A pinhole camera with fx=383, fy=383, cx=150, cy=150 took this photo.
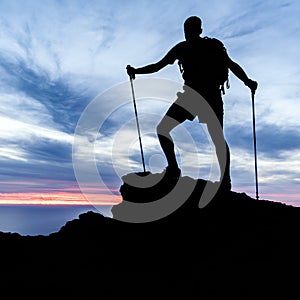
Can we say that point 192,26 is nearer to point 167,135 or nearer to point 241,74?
point 241,74

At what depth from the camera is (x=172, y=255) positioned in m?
8.92

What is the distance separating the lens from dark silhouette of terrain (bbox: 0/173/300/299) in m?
7.86

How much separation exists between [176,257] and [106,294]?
1868mm

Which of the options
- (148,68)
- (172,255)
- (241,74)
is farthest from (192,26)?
(172,255)

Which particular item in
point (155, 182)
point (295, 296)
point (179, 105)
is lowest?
point (295, 296)

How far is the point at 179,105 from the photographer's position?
9.71 m

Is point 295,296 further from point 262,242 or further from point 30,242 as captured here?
point 30,242

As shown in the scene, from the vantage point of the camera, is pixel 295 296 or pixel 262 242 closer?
pixel 295 296

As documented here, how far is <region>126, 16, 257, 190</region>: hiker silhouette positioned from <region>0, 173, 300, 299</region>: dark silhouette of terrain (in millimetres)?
1176

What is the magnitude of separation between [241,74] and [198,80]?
1.46 m

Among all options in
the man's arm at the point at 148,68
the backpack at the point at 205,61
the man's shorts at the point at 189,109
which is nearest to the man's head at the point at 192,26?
the backpack at the point at 205,61

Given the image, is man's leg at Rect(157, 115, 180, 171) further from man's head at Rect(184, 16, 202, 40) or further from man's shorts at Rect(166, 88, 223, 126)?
man's head at Rect(184, 16, 202, 40)

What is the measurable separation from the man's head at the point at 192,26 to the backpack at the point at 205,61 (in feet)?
0.79

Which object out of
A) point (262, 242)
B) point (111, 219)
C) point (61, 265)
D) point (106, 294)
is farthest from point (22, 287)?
point (262, 242)
